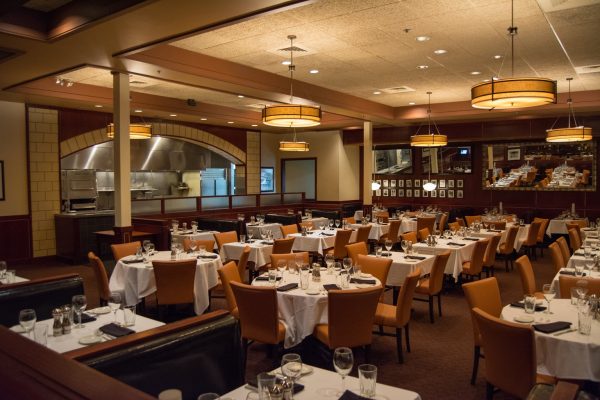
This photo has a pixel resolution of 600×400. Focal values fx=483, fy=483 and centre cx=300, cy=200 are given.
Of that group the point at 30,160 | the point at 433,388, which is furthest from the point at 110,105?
the point at 433,388

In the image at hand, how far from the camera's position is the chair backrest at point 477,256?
273 inches

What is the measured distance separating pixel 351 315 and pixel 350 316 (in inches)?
0.5

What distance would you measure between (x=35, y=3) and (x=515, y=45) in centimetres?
607

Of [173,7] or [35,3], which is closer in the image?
[173,7]

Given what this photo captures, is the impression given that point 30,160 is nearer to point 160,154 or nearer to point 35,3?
point 160,154

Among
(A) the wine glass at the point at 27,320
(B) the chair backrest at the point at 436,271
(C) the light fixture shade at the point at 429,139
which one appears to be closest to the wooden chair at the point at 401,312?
(B) the chair backrest at the point at 436,271

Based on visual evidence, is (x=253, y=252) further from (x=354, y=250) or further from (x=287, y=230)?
(x=354, y=250)

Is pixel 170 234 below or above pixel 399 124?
below

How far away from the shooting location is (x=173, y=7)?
458 centimetres

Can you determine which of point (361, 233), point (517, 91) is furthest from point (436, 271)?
point (361, 233)

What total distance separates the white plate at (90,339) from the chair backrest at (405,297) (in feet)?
8.78

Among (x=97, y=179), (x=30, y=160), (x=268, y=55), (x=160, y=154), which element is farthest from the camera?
(x=160, y=154)

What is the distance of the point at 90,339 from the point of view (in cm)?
309

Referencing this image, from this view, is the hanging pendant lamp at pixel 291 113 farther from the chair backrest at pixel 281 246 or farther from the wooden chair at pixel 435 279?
the wooden chair at pixel 435 279
